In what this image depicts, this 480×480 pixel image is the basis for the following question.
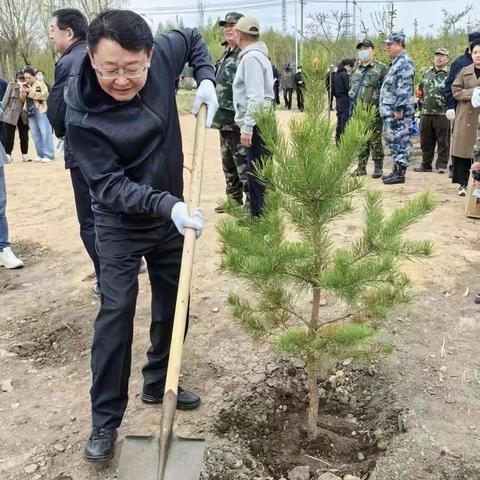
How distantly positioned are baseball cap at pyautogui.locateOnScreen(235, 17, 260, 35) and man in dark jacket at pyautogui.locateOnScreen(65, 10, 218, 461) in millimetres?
1971

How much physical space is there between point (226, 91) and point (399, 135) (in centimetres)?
240

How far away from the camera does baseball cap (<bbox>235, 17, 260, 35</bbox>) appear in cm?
438

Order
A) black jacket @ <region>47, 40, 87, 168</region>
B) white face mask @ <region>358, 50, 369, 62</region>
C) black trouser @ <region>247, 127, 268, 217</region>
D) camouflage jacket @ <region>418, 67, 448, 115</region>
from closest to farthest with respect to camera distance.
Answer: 1. black jacket @ <region>47, 40, 87, 168</region>
2. black trouser @ <region>247, 127, 268, 217</region>
3. white face mask @ <region>358, 50, 369, 62</region>
4. camouflage jacket @ <region>418, 67, 448, 115</region>

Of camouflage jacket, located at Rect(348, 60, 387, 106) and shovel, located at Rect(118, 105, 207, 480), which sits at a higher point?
camouflage jacket, located at Rect(348, 60, 387, 106)

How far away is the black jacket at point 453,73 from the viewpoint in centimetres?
609

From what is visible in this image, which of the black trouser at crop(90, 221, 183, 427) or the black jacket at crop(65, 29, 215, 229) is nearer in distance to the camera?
the black jacket at crop(65, 29, 215, 229)

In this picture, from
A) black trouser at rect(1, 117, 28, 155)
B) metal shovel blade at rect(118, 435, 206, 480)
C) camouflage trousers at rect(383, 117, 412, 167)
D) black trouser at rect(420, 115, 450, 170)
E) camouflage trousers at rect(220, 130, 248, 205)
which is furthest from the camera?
black trouser at rect(1, 117, 28, 155)

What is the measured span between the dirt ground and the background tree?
180 mm

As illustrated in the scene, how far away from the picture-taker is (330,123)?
1.95m

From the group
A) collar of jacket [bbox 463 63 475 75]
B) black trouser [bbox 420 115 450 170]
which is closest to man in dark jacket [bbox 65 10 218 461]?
collar of jacket [bbox 463 63 475 75]

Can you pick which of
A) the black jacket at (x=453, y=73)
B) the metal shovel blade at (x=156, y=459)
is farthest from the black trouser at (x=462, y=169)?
the metal shovel blade at (x=156, y=459)

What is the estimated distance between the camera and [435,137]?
7281mm

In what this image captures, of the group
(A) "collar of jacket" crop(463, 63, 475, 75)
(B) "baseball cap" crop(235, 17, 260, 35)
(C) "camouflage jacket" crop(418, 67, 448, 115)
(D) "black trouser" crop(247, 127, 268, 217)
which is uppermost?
(B) "baseball cap" crop(235, 17, 260, 35)

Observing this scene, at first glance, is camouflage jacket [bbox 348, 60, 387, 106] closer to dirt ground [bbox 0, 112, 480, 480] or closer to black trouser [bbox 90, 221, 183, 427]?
dirt ground [bbox 0, 112, 480, 480]
